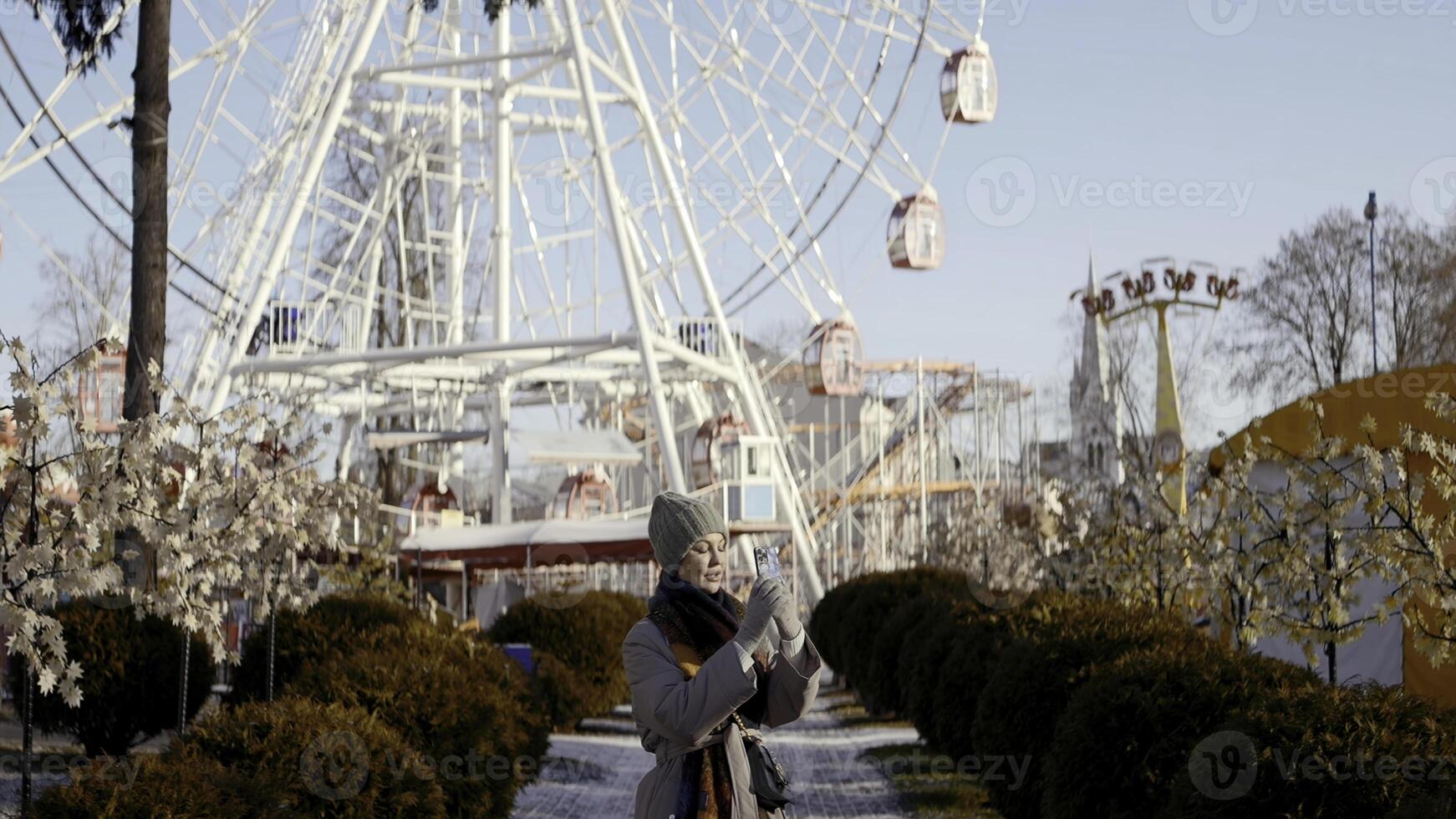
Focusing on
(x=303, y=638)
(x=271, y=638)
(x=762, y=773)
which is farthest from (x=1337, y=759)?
(x=303, y=638)

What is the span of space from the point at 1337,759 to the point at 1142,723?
184 cm

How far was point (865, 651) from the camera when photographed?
68.3ft

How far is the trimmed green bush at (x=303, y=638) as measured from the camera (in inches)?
526

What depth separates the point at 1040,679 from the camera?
963cm

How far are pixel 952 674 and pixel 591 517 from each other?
22764mm

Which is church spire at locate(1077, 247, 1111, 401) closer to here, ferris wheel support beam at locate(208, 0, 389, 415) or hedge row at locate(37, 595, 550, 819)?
ferris wheel support beam at locate(208, 0, 389, 415)

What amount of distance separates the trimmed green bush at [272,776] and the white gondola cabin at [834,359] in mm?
24809

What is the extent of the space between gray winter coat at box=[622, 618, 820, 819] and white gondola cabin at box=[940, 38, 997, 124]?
88.2 feet

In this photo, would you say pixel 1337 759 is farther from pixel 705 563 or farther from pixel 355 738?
pixel 355 738

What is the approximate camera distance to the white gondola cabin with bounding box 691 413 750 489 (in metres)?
31.5

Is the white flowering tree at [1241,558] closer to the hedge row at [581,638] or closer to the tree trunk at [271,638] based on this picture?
the tree trunk at [271,638]

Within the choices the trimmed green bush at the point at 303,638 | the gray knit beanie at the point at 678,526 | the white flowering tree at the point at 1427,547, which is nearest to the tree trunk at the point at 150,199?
the trimmed green bush at the point at 303,638

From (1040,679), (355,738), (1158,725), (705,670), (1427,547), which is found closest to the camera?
(705,670)

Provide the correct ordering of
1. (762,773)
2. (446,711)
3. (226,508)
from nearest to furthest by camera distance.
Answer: (762,773) < (446,711) < (226,508)
